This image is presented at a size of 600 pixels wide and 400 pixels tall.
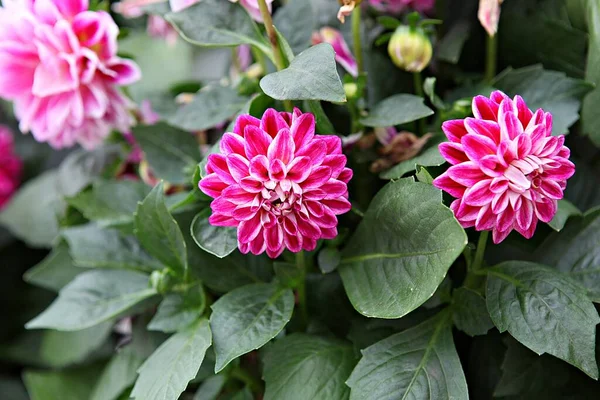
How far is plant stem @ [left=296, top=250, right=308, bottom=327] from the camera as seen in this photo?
47 centimetres

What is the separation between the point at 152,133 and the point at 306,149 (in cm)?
28

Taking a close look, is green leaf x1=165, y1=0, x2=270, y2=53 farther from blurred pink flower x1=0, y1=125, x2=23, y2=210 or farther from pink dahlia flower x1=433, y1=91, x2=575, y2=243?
blurred pink flower x1=0, y1=125, x2=23, y2=210

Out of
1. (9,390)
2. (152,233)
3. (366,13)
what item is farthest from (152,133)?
(9,390)

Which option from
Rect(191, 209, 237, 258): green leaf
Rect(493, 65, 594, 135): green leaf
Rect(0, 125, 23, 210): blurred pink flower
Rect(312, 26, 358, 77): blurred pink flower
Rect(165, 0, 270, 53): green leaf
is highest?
Rect(165, 0, 270, 53): green leaf

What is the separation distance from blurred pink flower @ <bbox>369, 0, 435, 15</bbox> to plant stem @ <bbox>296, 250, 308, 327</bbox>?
284mm

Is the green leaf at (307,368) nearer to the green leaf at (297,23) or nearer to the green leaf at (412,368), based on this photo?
the green leaf at (412,368)

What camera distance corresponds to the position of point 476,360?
0.51 metres

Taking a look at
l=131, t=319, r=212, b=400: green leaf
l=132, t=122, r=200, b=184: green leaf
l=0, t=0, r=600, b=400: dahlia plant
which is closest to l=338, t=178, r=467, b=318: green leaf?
l=0, t=0, r=600, b=400: dahlia plant

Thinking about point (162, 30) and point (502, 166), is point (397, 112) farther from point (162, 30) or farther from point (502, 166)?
point (162, 30)

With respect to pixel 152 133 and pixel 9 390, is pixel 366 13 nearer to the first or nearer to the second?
pixel 152 133

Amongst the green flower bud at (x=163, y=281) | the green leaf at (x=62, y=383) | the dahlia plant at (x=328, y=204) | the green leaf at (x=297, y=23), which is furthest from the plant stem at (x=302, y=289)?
the green leaf at (x=62, y=383)

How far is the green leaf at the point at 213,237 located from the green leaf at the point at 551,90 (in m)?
0.27

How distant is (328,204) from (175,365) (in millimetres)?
155

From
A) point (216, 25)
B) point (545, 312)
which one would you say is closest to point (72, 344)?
point (216, 25)
